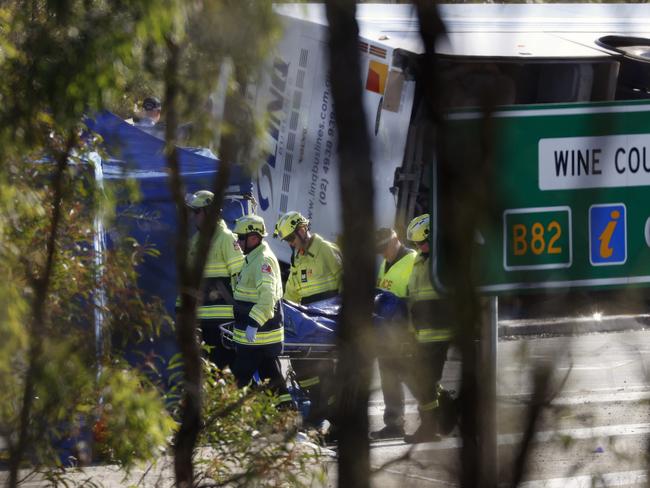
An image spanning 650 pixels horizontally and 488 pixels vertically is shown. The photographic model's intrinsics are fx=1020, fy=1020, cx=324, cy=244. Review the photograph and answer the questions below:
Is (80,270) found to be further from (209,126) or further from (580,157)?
(580,157)

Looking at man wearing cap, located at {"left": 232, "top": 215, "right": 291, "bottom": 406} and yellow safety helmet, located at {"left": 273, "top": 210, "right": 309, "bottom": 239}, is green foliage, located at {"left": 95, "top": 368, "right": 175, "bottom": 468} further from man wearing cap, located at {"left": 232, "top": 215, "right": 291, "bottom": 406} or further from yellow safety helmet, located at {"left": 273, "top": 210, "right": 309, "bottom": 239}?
yellow safety helmet, located at {"left": 273, "top": 210, "right": 309, "bottom": 239}

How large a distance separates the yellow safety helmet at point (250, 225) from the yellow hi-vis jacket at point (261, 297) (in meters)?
0.15

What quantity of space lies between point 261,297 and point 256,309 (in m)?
0.11

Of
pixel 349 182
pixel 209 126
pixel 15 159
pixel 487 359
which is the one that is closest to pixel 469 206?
pixel 349 182

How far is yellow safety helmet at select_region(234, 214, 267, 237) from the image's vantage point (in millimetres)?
8750

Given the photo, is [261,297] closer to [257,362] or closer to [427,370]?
[257,362]

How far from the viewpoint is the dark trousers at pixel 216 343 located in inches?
358

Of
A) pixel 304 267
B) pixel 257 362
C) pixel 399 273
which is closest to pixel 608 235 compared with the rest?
pixel 399 273

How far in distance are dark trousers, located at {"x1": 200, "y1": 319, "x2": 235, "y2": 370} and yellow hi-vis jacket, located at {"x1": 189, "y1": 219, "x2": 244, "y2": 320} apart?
0.06 meters

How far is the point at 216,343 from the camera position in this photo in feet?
30.4

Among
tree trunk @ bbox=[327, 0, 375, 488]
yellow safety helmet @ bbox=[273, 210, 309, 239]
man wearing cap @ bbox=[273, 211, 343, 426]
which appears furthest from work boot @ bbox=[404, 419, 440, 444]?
yellow safety helmet @ bbox=[273, 210, 309, 239]

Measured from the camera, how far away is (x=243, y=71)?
9.82ft

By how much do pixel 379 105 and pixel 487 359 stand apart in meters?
0.70

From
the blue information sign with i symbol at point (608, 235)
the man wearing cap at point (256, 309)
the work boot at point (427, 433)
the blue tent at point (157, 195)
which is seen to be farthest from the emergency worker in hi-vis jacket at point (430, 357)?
the man wearing cap at point (256, 309)
